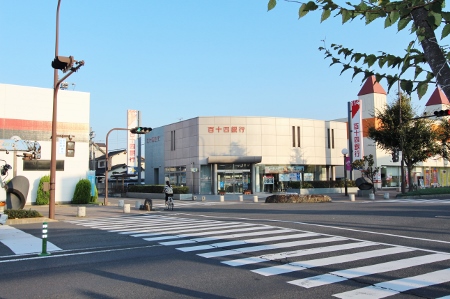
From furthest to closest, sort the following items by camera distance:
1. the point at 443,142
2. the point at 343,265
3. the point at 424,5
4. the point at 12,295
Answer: the point at 443,142
the point at 343,265
the point at 12,295
the point at 424,5

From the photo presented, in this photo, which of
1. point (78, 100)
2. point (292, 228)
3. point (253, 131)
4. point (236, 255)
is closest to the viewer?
point (236, 255)

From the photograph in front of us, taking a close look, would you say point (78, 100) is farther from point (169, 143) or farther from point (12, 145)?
point (169, 143)

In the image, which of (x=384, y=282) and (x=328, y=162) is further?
(x=328, y=162)

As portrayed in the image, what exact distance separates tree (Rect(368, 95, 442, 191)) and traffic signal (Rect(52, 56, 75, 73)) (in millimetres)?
29482

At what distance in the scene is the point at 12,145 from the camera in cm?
2316

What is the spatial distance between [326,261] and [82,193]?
27450 millimetres

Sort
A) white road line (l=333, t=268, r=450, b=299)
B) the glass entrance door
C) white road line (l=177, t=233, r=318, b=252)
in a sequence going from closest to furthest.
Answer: white road line (l=333, t=268, r=450, b=299) → white road line (l=177, t=233, r=318, b=252) → the glass entrance door

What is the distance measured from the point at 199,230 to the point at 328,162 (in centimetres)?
3728

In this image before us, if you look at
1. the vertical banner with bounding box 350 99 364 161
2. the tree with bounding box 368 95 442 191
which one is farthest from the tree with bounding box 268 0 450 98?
the vertical banner with bounding box 350 99 364 161

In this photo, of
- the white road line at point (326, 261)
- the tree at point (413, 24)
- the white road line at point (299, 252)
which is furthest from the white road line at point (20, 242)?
the tree at point (413, 24)

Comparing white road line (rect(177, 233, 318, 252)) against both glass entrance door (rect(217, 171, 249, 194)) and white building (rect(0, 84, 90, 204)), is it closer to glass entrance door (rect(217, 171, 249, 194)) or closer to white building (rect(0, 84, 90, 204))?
white building (rect(0, 84, 90, 204))

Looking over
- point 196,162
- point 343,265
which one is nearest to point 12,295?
point 343,265

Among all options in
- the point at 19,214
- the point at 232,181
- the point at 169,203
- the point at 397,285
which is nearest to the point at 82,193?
the point at 169,203

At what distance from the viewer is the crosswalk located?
6.74m
